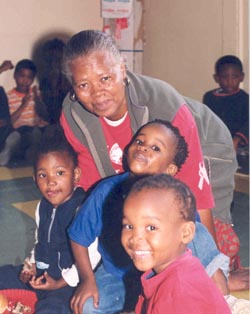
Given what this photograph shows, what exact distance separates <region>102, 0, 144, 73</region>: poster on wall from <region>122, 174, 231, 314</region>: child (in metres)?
4.30

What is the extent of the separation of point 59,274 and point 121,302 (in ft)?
0.85

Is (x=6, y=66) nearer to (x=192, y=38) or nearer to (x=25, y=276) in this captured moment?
(x=192, y=38)

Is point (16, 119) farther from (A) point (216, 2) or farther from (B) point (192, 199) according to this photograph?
(B) point (192, 199)

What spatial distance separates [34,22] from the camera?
17.4 feet

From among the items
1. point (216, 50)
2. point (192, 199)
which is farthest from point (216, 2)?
point (192, 199)

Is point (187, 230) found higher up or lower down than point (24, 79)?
lower down

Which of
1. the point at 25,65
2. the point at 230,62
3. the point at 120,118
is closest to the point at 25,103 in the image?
the point at 25,65

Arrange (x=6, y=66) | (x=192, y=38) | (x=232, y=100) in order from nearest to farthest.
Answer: (x=232, y=100), (x=192, y=38), (x=6, y=66)

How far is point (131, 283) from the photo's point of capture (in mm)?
1772

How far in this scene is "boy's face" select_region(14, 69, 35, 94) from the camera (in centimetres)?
513

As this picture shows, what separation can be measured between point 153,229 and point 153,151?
0.42 meters

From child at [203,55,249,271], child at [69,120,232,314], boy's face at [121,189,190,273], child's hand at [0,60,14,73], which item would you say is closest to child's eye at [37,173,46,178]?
child at [69,120,232,314]

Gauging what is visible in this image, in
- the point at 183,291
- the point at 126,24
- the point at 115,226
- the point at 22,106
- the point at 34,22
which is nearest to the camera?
the point at 183,291

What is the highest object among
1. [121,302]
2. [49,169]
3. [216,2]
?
[216,2]
